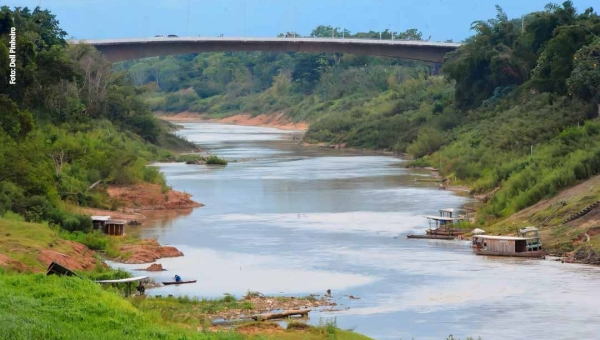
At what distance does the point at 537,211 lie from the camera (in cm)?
5125

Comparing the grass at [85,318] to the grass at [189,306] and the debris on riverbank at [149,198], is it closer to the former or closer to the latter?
the grass at [189,306]

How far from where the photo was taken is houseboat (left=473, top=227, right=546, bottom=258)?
4422 cm

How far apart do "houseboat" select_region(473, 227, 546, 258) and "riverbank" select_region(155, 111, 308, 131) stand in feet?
322

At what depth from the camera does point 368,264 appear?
1668 inches

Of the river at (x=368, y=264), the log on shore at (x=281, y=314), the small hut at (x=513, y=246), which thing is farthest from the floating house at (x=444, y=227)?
the log on shore at (x=281, y=314)

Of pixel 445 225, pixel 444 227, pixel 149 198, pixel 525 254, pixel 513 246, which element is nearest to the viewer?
pixel 525 254

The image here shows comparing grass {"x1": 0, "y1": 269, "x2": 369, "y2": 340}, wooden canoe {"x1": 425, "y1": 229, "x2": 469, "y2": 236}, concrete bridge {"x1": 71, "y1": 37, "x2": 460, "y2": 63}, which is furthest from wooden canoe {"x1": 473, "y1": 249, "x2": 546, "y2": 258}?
concrete bridge {"x1": 71, "y1": 37, "x2": 460, "y2": 63}

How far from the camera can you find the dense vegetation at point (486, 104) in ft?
200

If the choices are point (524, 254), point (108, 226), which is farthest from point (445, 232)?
point (108, 226)

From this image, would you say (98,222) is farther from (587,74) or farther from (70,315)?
(587,74)

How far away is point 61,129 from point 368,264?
97.1 feet

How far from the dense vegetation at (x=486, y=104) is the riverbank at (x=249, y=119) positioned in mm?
1149

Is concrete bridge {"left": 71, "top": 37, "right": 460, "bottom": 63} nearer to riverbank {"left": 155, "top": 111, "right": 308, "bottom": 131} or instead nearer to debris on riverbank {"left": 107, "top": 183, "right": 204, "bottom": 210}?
riverbank {"left": 155, "top": 111, "right": 308, "bottom": 131}

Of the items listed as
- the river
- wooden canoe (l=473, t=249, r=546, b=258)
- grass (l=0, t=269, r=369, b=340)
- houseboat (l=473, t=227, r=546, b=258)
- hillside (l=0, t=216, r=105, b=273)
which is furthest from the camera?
houseboat (l=473, t=227, r=546, b=258)
